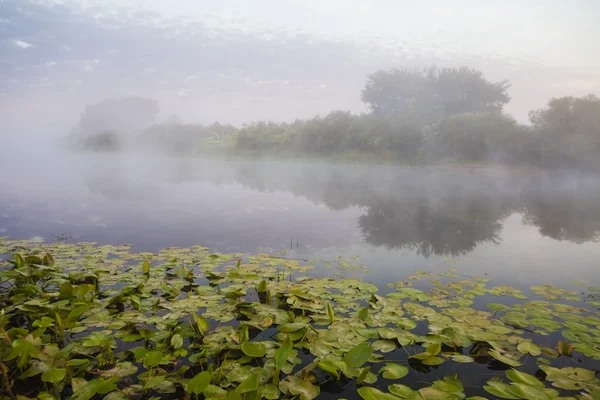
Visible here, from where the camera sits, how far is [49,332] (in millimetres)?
2609

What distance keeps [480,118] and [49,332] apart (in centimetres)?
2445

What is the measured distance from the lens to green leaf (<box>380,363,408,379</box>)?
2.12m

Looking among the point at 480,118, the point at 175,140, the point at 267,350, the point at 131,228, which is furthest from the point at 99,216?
the point at 175,140

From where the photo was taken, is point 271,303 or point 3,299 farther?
point 271,303

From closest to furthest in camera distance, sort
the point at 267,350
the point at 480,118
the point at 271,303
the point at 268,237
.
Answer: the point at 267,350 → the point at 271,303 → the point at 268,237 → the point at 480,118

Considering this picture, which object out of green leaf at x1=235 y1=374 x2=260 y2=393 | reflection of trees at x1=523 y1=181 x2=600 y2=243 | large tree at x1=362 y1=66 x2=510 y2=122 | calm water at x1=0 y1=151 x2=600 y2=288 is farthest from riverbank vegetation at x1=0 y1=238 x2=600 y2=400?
large tree at x1=362 y1=66 x2=510 y2=122

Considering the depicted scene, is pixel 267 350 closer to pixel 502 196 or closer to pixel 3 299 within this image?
pixel 3 299

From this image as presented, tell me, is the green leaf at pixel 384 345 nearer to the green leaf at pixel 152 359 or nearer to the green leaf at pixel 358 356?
the green leaf at pixel 358 356

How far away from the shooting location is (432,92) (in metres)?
35.2

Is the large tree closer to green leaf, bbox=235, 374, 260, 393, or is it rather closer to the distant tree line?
the distant tree line

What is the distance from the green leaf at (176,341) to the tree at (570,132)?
74.2 feet

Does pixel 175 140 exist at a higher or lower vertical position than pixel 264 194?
higher

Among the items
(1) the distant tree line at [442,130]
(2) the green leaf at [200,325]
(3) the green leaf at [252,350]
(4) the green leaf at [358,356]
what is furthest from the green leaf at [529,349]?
(1) the distant tree line at [442,130]

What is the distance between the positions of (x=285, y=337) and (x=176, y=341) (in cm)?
80
